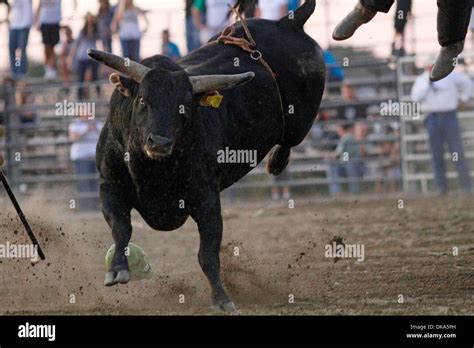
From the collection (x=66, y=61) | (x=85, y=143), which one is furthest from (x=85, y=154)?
(x=66, y=61)

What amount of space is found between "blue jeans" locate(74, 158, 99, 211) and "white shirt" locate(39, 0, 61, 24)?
1853 millimetres

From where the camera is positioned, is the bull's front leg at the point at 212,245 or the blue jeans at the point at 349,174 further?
the blue jeans at the point at 349,174

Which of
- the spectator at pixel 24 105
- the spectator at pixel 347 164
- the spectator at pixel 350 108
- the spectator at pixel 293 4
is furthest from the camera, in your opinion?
the spectator at pixel 24 105

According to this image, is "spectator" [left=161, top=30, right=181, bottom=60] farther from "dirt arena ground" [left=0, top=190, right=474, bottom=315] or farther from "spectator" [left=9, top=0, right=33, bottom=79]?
"dirt arena ground" [left=0, top=190, right=474, bottom=315]

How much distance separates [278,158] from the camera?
9.02 metres

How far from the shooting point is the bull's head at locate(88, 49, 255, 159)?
256 inches

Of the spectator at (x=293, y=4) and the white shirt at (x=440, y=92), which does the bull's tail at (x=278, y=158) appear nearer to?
the spectator at (x=293, y=4)

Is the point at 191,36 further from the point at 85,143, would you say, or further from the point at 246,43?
the point at 246,43

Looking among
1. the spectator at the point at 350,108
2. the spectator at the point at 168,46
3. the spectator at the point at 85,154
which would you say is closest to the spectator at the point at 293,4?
the spectator at the point at 168,46

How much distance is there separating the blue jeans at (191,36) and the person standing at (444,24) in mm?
7155

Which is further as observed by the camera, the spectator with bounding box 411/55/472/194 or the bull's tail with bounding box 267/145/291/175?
the spectator with bounding box 411/55/472/194

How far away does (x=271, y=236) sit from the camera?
10.8m

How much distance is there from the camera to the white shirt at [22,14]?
14.5 meters

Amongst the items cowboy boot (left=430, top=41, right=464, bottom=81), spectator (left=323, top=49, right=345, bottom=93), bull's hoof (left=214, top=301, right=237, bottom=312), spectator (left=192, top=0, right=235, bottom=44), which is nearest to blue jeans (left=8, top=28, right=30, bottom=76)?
spectator (left=192, top=0, right=235, bottom=44)
